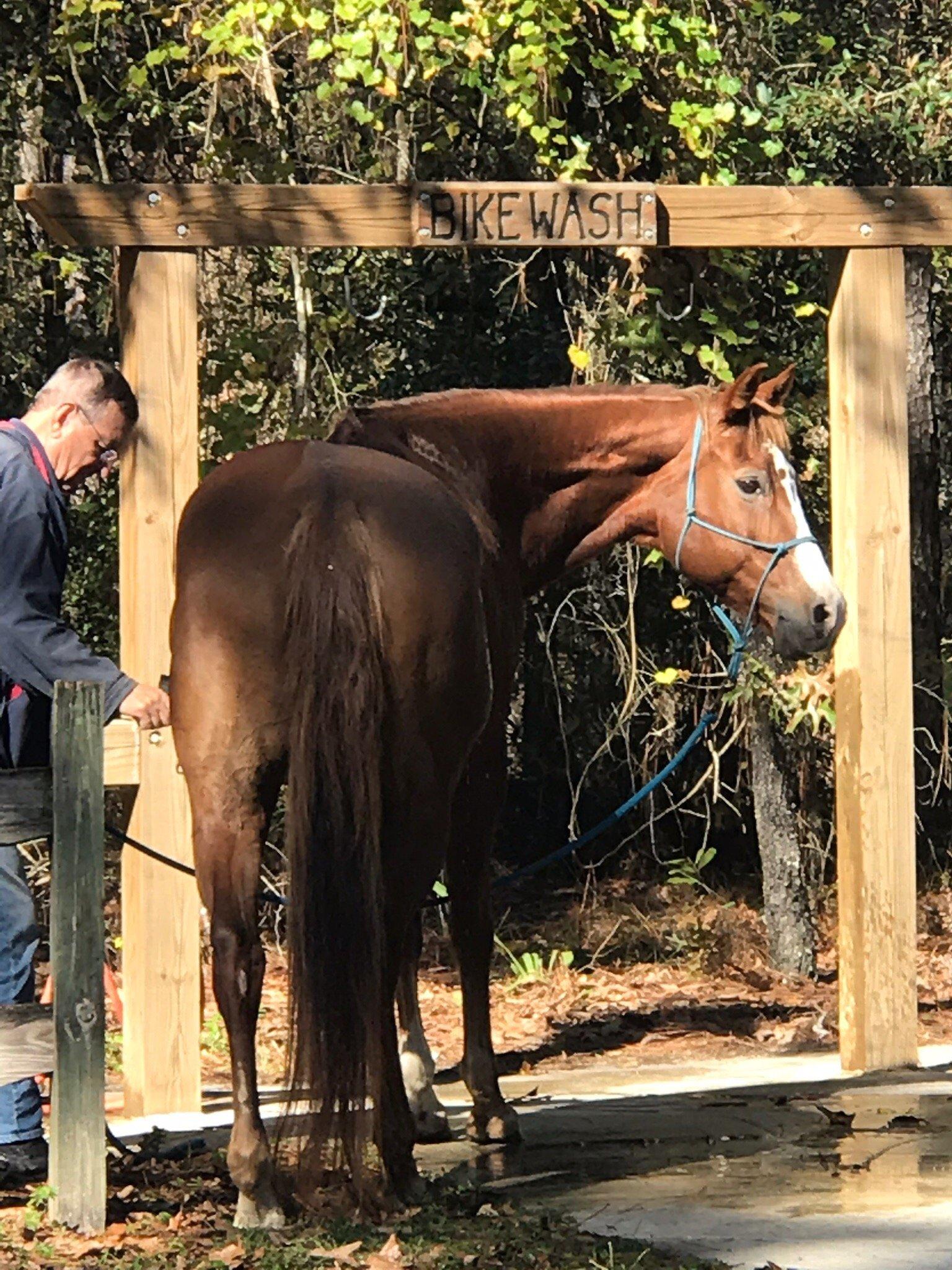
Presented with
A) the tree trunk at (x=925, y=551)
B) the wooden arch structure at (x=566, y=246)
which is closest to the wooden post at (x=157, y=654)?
the wooden arch structure at (x=566, y=246)

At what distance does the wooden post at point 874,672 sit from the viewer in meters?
6.86

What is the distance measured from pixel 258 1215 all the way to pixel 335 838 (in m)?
0.88

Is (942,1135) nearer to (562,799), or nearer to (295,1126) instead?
(295,1126)

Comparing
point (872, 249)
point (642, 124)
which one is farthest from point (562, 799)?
point (872, 249)

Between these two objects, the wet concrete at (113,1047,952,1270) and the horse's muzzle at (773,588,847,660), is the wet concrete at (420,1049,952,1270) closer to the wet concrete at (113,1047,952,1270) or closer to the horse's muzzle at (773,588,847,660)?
the wet concrete at (113,1047,952,1270)

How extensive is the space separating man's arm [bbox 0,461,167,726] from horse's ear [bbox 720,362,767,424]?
7.00 ft

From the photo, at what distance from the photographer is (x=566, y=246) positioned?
6.56m

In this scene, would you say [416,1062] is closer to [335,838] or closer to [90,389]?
[335,838]

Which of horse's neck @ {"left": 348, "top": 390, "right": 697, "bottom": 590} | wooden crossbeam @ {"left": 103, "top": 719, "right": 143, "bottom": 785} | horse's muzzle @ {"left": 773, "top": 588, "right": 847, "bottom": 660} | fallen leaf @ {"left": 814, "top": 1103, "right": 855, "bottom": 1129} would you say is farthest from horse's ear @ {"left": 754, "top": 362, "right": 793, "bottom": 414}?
wooden crossbeam @ {"left": 103, "top": 719, "right": 143, "bottom": 785}

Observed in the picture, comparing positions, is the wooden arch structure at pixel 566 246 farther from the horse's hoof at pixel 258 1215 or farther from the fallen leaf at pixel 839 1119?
the horse's hoof at pixel 258 1215

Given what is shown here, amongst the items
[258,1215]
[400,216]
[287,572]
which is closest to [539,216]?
[400,216]

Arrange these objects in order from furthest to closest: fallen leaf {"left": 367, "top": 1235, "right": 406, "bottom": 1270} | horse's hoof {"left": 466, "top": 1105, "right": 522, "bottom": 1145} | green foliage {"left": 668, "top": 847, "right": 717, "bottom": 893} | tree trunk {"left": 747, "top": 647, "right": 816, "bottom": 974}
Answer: green foliage {"left": 668, "top": 847, "right": 717, "bottom": 893}, tree trunk {"left": 747, "top": 647, "right": 816, "bottom": 974}, horse's hoof {"left": 466, "top": 1105, "right": 522, "bottom": 1145}, fallen leaf {"left": 367, "top": 1235, "right": 406, "bottom": 1270}

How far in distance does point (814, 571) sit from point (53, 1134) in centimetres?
269

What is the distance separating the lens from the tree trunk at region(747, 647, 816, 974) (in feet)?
31.3
